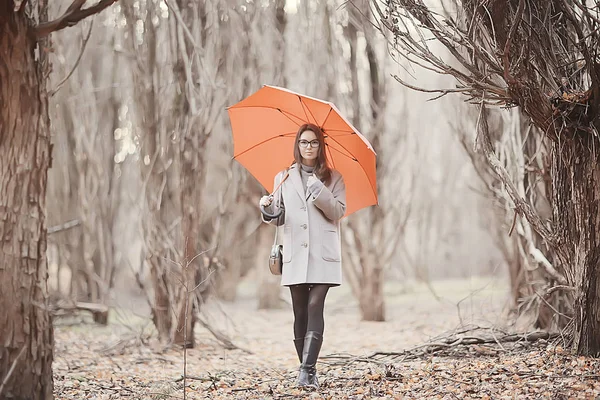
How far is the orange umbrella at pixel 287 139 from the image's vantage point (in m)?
4.57

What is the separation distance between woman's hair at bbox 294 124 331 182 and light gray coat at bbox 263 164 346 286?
5cm

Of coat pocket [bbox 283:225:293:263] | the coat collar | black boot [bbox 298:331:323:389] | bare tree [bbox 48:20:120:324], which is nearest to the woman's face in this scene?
the coat collar

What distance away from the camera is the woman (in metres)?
4.29

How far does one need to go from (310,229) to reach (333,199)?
0.23 meters

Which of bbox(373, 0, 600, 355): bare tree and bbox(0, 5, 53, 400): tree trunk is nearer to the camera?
bbox(0, 5, 53, 400): tree trunk

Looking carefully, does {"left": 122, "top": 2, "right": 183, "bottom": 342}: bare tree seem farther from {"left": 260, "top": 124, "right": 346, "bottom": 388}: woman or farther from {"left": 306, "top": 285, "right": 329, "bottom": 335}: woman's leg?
{"left": 306, "top": 285, "right": 329, "bottom": 335}: woman's leg

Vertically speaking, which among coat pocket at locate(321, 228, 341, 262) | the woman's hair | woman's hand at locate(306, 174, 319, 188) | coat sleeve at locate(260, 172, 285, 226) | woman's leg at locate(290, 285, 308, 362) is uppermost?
the woman's hair

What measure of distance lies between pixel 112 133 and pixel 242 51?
2.88m

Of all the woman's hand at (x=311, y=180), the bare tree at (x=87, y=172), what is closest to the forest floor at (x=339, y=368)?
the woman's hand at (x=311, y=180)

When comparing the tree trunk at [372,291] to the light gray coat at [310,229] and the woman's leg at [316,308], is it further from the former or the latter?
the woman's leg at [316,308]

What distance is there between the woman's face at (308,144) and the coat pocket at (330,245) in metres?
0.49

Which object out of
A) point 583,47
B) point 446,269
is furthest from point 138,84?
point 446,269

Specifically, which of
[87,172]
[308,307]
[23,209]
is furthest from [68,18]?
[87,172]

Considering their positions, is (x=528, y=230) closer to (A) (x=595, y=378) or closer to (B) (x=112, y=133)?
(A) (x=595, y=378)
